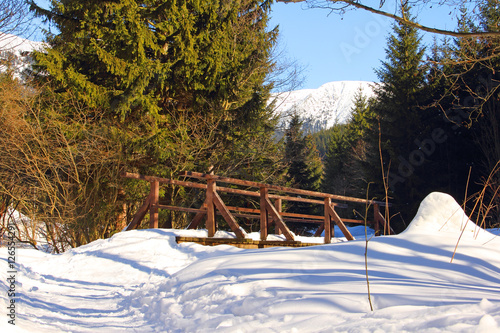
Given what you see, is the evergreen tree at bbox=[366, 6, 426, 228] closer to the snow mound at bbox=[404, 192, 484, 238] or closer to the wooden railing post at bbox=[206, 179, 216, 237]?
the wooden railing post at bbox=[206, 179, 216, 237]

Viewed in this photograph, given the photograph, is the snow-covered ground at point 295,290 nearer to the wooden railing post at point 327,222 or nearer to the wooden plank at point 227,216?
the wooden plank at point 227,216

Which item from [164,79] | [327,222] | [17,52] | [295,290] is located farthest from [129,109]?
[295,290]

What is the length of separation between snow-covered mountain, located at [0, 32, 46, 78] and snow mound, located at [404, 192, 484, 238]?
9.99 meters

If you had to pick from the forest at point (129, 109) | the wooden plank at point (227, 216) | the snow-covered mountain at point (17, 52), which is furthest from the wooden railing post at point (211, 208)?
the snow-covered mountain at point (17, 52)

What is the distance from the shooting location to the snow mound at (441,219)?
4.80 meters

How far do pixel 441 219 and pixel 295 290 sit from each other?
9.03ft

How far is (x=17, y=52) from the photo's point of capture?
1205cm

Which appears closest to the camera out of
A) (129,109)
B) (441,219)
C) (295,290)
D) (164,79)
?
(295,290)

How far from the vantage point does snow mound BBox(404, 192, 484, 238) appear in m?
4.80

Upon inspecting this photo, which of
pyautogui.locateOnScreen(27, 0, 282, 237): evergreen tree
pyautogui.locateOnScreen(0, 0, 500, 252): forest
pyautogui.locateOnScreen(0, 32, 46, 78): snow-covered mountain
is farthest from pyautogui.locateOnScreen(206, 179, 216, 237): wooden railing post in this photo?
pyautogui.locateOnScreen(0, 32, 46, 78): snow-covered mountain

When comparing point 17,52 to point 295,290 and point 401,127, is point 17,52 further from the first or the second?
point 401,127

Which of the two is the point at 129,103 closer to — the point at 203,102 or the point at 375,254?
the point at 203,102

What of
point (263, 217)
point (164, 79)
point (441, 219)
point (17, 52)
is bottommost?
point (263, 217)

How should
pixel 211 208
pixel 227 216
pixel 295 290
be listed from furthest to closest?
pixel 211 208, pixel 227 216, pixel 295 290
